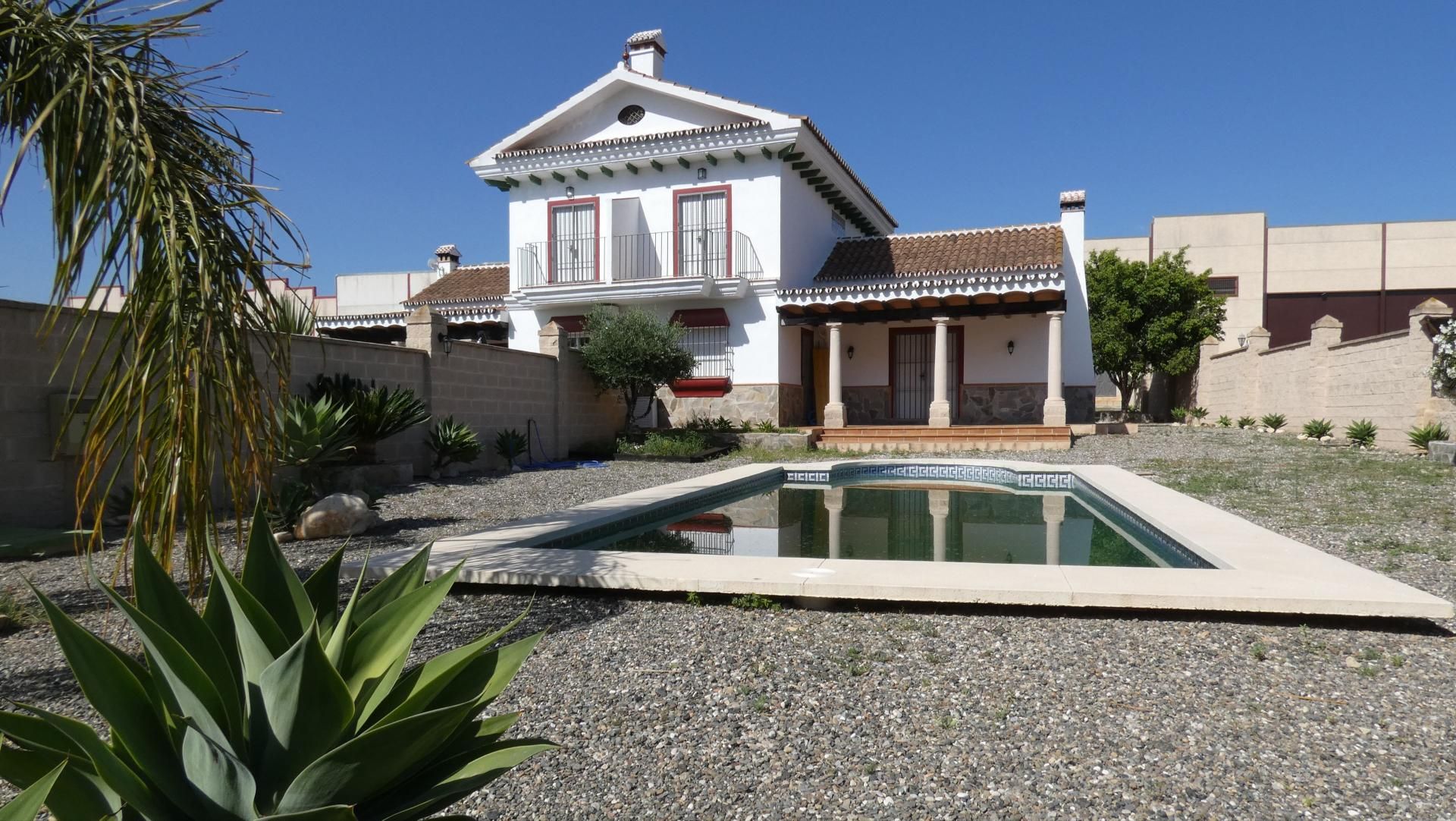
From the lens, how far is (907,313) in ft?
57.0

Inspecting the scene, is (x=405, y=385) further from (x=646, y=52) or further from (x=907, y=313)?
(x=646, y=52)

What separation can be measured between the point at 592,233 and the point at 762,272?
4.10 metres

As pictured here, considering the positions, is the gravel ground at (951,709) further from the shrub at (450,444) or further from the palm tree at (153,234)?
the shrub at (450,444)

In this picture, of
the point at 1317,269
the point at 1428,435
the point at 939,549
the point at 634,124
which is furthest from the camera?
the point at 1317,269

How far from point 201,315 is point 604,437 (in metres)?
13.9

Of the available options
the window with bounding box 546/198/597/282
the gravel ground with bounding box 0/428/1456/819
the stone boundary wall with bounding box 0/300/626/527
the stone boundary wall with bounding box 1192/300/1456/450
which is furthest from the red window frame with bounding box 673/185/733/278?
the gravel ground with bounding box 0/428/1456/819

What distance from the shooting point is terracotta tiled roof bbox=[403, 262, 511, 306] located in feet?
69.6

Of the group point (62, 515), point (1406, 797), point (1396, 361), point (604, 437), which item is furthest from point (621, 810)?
point (1396, 361)

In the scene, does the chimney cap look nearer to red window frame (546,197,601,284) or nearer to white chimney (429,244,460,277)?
red window frame (546,197,601,284)

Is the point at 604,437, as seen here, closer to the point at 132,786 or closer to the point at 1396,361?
the point at 1396,361

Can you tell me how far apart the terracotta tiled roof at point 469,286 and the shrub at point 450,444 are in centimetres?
980

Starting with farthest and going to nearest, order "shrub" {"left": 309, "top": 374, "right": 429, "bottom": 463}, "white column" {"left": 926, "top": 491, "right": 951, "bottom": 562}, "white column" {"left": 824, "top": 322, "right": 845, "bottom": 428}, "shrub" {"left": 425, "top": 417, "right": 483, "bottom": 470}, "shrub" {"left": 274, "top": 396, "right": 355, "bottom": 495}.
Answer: "white column" {"left": 824, "top": 322, "right": 845, "bottom": 428}, "shrub" {"left": 425, "top": 417, "right": 483, "bottom": 470}, "shrub" {"left": 309, "top": 374, "right": 429, "bottom": 463}, "shrub" {"left": 274, "top": 396, "right": 355, "bottom": 495}, "white column" {"left": 926, "top": 491, "right": 951, "bottom": 562}

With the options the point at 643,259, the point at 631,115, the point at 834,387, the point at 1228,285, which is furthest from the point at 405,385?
the point at 1228,285

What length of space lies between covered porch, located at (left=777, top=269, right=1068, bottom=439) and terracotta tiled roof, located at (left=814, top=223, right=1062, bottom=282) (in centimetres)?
116
